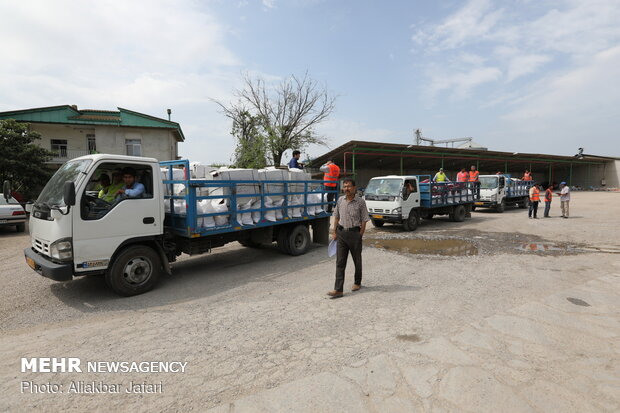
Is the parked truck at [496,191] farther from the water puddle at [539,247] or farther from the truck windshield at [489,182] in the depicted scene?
the water puddle at [539,247]

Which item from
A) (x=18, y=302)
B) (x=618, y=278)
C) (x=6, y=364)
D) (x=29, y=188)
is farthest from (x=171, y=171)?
(x=29, y=188)

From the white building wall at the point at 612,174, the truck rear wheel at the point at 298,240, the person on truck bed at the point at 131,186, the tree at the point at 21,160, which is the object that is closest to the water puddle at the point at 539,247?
the truck rear wheel at the point at 298,240

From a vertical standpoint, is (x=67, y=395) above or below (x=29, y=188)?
below

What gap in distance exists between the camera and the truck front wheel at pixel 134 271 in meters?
4.75

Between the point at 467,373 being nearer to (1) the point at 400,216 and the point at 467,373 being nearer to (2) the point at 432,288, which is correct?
(2) the point at 432,288

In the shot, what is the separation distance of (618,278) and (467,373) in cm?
495

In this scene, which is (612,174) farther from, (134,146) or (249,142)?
(134,146)

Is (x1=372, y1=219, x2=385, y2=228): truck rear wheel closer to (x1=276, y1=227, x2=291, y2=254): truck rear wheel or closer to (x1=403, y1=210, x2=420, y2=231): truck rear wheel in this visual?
(x1=403, y1=210, x2=420, y2=231): truck rear wheel

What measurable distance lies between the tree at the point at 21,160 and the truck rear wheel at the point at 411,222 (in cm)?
1720

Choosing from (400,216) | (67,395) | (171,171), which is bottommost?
(67,395)

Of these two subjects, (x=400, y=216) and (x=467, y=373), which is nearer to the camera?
(x=467, y=373)

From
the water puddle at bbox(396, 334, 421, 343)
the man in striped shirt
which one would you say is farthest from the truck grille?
the water puddle at bbox(396, 334, 421, 343)

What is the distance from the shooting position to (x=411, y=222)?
439 inches

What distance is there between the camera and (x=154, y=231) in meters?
5.14
